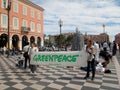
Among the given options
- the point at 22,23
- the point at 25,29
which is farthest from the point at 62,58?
the point at 22,23

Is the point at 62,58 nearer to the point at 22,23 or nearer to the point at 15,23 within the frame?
the point at 15,23

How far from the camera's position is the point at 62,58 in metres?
11.3

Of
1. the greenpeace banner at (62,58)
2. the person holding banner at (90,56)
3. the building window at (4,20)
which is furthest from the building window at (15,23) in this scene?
the person holding banner at (90,56)

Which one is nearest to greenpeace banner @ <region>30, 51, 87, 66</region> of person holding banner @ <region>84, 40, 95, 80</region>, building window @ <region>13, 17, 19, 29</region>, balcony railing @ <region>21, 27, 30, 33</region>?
person holding banner @ <region>84, 40, 95, 80</region>

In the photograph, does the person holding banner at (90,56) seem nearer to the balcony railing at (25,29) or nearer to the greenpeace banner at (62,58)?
the greenpeace banner at (62,58)

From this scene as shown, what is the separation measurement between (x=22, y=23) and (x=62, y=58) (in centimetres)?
3686

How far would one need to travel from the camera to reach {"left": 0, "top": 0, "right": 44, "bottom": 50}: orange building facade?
4200 cm

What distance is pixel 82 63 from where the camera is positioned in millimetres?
10945

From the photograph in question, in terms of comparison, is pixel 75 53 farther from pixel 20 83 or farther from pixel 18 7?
pixel 18 7

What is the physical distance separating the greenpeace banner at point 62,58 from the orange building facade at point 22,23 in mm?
28268

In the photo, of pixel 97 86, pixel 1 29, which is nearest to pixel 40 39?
pixel 1 29

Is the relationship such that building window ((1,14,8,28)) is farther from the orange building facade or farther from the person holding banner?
the person holding banner

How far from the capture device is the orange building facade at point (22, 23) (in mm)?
42000

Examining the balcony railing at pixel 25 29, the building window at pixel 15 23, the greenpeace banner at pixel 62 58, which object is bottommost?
the greenpeace banner at pixel 62 58
